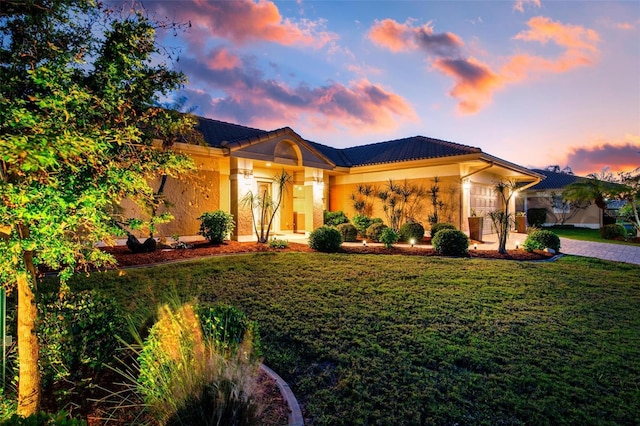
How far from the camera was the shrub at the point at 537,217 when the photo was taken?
25938 mm

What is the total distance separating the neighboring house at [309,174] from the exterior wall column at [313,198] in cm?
5

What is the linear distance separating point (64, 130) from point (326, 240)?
9.56 meters

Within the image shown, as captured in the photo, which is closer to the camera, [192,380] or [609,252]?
[192,380]

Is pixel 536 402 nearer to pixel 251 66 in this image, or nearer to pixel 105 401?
pixel 105 401

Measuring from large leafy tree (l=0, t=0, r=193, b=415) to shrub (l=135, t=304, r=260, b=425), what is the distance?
0.90 m

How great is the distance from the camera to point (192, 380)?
2.24m

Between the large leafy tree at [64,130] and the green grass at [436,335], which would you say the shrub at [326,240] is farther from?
the large leafy tree at [64,130]

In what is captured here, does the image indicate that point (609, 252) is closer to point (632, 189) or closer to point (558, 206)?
point (632, 189)

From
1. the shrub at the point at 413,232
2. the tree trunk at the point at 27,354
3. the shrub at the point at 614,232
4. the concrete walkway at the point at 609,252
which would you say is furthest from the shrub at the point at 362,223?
the tree trunk at the point at 27,354

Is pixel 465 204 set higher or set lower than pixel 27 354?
higher

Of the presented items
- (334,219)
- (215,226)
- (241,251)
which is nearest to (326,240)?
(241,251)

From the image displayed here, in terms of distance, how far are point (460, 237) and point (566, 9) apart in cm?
789

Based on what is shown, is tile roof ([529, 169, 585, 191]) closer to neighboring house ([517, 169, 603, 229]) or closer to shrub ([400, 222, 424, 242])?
neighboring house ([517, 169, 603, 229])

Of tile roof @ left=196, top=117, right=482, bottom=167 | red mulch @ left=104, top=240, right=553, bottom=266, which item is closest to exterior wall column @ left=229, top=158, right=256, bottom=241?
tile roof @ left=196, top=117, right=482, bottom=167
